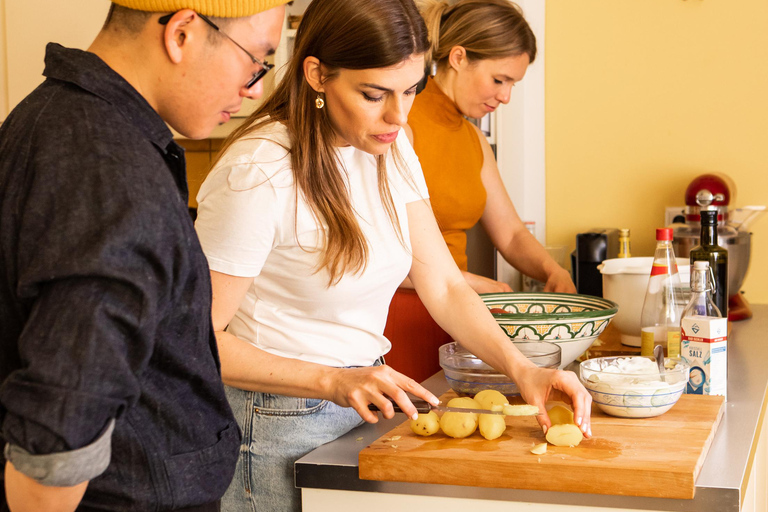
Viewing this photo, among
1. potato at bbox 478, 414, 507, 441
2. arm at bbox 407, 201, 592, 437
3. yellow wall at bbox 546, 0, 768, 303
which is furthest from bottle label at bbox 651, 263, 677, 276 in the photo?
yellow wall at bbox 546, 0, 768, 303

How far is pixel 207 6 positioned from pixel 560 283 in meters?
1.61

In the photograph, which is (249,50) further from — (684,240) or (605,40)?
(605,40)

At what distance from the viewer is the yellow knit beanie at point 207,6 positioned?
26.9 inches

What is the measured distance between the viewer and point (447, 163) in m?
2.19

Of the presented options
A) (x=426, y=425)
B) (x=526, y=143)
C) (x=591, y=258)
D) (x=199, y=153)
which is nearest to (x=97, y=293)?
(x=426, y=425)

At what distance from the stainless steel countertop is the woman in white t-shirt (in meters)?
0.04

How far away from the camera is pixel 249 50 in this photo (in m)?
0.73

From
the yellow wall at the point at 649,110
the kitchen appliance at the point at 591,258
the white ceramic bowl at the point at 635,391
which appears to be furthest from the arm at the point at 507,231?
the white ceramic bowl at the point at 635,391

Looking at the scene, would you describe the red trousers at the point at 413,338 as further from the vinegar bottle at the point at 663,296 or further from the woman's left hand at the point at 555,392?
the woman's left hand at the point at 555,392

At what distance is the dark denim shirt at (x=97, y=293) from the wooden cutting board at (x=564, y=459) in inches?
14.1

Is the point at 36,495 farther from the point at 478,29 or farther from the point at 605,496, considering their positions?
the point at 478,29

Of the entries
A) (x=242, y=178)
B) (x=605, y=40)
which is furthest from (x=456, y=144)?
(x=242, y=178)

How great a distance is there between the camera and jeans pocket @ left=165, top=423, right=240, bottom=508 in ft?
2.47

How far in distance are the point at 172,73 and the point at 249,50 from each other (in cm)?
8
